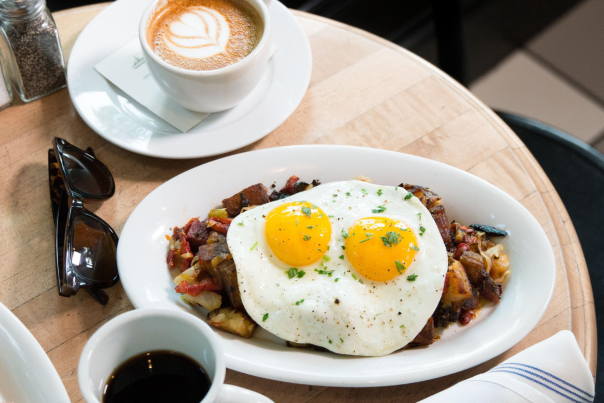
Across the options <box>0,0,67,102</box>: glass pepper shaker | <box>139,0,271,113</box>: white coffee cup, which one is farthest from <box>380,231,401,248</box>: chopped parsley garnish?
<box>0,0,67,102</box>: glass pepper shaker

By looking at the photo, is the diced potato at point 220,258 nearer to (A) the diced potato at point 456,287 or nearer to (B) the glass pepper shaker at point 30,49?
(A) the diced potato at point 456,287

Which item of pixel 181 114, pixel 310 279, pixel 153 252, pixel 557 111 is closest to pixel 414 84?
pixel 181 114

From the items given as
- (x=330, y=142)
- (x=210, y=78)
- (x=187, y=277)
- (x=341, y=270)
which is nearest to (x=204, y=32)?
(x=210, y=78)

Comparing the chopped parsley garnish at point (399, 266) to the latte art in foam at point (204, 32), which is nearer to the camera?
the chopped parsley garnish at point (399, 266)

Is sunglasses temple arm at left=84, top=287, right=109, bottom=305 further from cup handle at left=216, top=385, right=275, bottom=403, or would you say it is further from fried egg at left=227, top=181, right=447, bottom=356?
cup handle at left=216, top=385, right=275, bottom=403

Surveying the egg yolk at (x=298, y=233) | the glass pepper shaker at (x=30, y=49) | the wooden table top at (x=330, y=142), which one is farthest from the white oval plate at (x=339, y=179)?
the glass pepper shaker at (x=30, y=49)

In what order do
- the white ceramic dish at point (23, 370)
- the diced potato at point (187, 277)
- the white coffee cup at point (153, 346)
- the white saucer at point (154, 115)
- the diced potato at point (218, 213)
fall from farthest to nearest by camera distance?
the white saucer at point (154, 115) < the diced potato at point (218, 213) < the diced potato at point (187, 277) < the white ceramic dish at point (23, 370) < the white coffee cup at point (153, 346)
